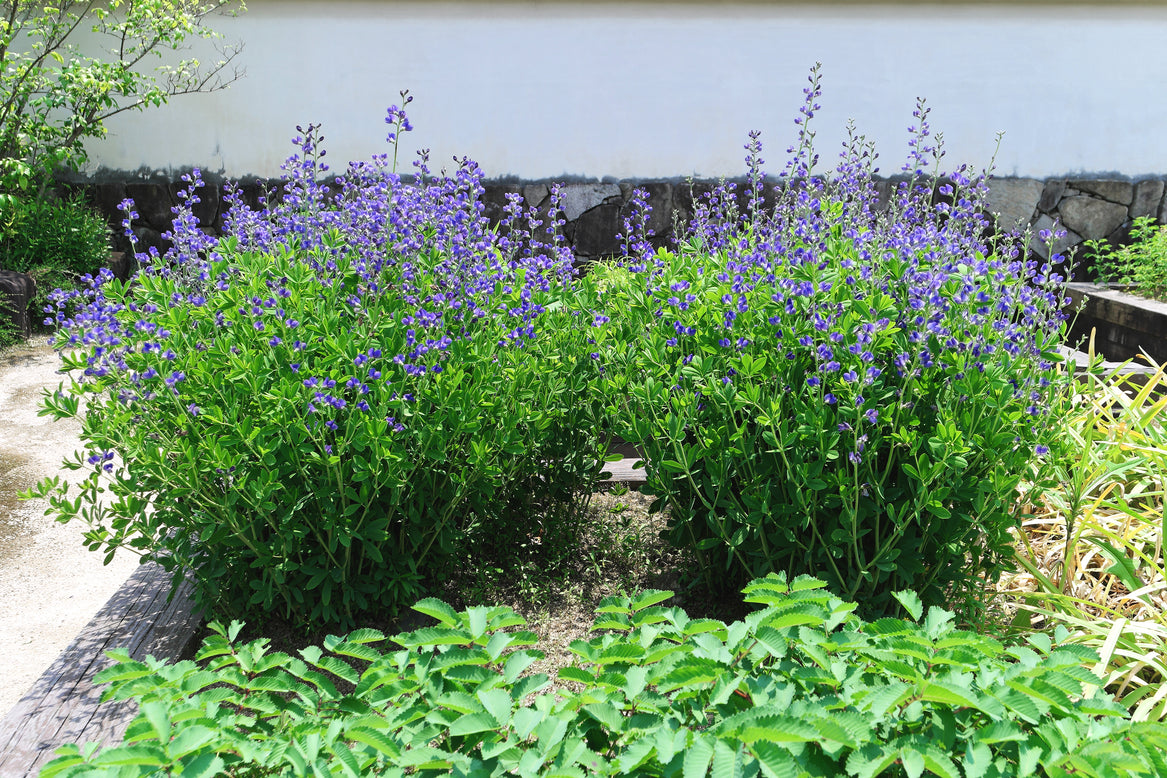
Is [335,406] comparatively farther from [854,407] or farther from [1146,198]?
[1146,198]

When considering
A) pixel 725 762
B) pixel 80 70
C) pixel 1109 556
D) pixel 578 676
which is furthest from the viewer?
pixel 80 70

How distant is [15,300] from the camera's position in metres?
7.12

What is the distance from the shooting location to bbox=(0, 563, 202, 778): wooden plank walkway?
6.99 ft

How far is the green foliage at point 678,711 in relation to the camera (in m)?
1.29

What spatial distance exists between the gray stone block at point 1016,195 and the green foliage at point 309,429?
6844 mm

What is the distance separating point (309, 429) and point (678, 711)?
1347 mm

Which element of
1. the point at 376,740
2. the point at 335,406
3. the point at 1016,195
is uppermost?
the point at 1016,195

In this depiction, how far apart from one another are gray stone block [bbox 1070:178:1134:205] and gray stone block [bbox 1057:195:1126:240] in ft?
0.19

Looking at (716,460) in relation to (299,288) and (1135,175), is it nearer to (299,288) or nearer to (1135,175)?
(299,288)

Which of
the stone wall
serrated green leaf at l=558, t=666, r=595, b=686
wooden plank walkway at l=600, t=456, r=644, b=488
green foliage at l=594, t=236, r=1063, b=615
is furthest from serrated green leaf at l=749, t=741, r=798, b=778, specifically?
the stone wall

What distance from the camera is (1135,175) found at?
26.9ft

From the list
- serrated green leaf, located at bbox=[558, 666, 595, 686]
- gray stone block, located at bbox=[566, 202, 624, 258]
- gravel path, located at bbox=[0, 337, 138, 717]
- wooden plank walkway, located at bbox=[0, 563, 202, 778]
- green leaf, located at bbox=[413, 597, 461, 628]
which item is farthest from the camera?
gray stone block, located at bbox=[566, 202, 624, 258]

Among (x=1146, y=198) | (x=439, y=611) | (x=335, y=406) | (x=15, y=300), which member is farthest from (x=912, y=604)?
(x=1146, y=198)

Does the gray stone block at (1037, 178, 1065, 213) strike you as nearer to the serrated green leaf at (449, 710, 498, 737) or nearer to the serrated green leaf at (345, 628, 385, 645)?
the serrated green leaf at (345, 628, 385, 645)
